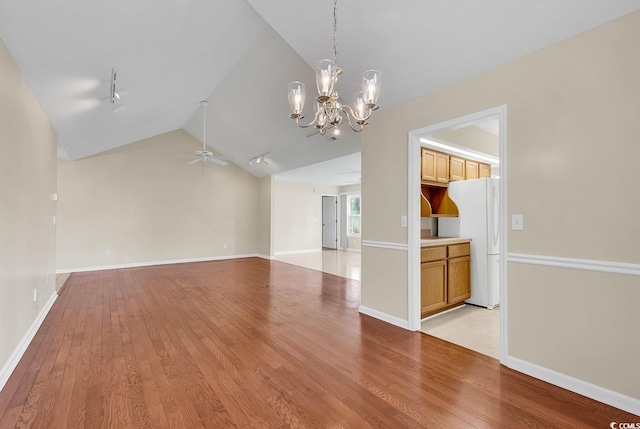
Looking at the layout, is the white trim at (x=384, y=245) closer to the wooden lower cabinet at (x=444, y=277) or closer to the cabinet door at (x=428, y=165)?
the wooden lower cabinet at (x=444, y=277)

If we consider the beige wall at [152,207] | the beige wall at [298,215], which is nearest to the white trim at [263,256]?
the beige wall at [152,207]

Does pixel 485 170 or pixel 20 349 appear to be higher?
pixel 485 170

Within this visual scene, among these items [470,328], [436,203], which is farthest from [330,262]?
[470,328]

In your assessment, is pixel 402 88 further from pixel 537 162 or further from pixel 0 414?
pixel 0 414

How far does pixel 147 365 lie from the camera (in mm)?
2387

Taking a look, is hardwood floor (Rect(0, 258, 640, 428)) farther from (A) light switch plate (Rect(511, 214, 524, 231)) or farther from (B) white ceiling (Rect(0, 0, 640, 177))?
(B) white ceiling (Rect(0, 0, 640, 177))

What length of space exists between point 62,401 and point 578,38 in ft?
13.7

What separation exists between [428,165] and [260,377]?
3198 millimetres

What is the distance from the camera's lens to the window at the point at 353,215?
10.3 m

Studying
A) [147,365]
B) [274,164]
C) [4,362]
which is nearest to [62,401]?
[147,365]

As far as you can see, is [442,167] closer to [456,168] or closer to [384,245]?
[456,168]

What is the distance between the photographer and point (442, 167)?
13.9ft

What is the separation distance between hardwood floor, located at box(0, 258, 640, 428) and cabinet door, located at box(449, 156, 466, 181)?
2438 millimetres

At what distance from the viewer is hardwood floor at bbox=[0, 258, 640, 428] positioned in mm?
1750
